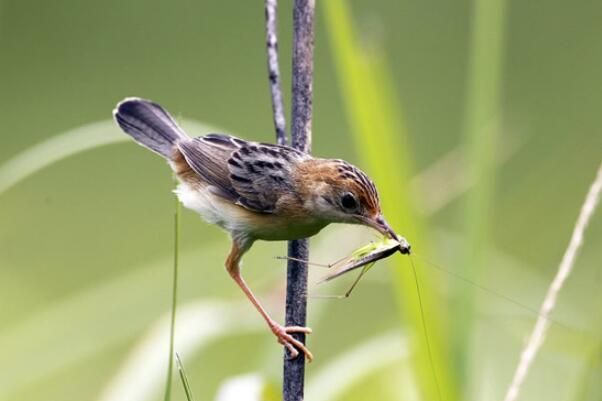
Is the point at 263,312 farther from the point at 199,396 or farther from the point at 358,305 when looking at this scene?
the point at 358,305

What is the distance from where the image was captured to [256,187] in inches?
148

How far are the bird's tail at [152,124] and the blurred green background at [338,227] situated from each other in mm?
507

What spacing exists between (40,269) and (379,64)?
5.47 meters

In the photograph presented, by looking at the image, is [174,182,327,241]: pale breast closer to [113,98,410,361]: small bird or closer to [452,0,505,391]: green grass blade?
[113,98,410,361]: small bird

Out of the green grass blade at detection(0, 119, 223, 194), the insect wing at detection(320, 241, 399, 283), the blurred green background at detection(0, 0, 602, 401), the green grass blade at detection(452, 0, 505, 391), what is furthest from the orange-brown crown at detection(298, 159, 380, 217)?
the green grass blade at detection(452, 0, 505, 391)

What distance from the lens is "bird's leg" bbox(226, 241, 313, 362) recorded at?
293 centimetres

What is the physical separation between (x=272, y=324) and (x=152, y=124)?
1.15 m

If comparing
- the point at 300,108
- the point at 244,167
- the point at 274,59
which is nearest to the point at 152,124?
the point at 244,167

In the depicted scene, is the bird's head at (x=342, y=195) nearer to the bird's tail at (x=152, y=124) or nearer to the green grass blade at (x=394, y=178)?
the green grass blade at (x=394, y=178)

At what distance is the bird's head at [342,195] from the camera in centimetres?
329

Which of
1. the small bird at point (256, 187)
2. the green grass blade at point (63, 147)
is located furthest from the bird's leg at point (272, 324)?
the green grass blade at point (63, 147)

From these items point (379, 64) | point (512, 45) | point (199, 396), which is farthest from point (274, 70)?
point (512, 45)

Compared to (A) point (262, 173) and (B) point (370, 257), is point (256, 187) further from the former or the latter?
(B) point (370, 257)

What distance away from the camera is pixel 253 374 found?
3.14m
